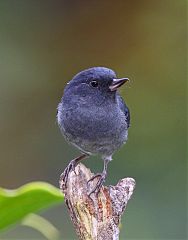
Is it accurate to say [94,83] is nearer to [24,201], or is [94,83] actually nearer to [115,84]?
[115,84]

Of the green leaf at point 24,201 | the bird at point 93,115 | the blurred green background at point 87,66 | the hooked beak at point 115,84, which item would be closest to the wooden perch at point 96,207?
the green leaf at point 24,201

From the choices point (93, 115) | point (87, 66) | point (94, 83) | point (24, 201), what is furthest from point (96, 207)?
point (87, 66)

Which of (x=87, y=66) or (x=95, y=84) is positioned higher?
(x=95, y=84)

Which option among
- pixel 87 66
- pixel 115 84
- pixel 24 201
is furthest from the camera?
pixel 87 66

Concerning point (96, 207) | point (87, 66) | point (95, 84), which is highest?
point (95, 84)

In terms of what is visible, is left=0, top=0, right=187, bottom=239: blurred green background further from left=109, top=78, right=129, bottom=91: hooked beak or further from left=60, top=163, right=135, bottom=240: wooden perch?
left=60, top=163, right=135, bottom=240: wooden perch

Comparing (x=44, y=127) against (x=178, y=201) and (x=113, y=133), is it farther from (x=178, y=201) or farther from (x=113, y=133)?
(x=113, y=133)

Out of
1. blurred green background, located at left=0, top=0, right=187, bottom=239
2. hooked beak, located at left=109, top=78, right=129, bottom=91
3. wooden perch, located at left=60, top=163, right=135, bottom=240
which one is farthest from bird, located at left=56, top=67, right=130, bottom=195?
blurred green background, located at left=0, top=0, right=187, bottom=239
